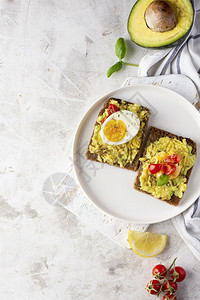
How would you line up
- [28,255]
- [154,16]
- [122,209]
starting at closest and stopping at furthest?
[154,16], [122,209], [28,255]

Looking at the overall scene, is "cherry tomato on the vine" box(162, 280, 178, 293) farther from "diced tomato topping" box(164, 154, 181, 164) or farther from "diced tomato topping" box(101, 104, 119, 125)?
"diced tomato topping" box(101, 104, 119, 125)

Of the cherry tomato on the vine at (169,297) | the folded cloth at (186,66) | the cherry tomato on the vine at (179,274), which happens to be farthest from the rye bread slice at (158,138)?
the cherry tomato on the vine at (169,297)

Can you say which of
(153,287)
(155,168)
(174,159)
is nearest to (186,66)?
(174,159)

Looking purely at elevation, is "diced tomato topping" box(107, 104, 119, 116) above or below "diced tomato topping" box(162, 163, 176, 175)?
above

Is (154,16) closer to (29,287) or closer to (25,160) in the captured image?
(25,160)

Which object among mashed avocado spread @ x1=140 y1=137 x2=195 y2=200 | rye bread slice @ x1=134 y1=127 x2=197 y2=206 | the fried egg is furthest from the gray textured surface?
mashed avocado spread @ x1=140 y1=137 x2=195 y2=200

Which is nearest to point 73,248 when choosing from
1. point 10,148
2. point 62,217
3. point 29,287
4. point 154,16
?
point 62,217

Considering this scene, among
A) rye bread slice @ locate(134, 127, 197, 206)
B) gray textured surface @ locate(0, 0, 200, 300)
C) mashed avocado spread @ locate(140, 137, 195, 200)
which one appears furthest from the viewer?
gray textured surface @ locate(0, 0, 200, 300)
